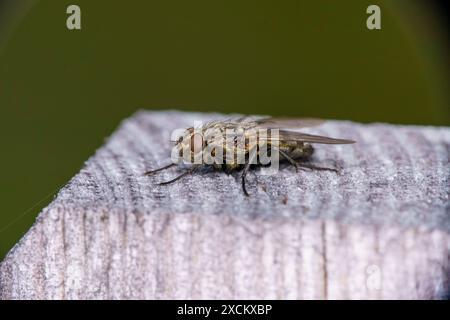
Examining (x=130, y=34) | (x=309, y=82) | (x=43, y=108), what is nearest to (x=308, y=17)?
(x=309, y=82)

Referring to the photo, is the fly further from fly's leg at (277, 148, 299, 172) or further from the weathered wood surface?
the weathered wood surface

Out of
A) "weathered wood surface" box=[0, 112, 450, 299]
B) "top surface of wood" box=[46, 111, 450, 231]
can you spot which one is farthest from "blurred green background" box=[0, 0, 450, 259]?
"weathered wood surface" box=[0, 112, 450, 299]

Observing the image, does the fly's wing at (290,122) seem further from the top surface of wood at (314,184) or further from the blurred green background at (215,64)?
the blurred green background at (215,64)

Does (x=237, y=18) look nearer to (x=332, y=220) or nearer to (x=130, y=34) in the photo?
(x=130, y=34)

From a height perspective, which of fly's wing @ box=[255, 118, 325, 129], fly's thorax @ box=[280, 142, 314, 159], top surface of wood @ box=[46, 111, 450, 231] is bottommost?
top surface of wood @ box=[46, 111, 450, 231]

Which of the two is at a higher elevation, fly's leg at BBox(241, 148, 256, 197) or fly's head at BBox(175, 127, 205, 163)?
fly's head at BBox(175, 127, 205, 163)

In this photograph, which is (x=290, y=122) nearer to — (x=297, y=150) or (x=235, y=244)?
(x=297, y=150)

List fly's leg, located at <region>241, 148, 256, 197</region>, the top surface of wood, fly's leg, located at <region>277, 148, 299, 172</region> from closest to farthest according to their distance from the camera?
1. the top surface of wood
2. fly's leg, located at <region>241, 148, 256, 197</region>
3. fly's leg, located at <region>277, 148, 299, 172</region>

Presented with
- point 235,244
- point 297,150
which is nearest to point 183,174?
point 297,150
